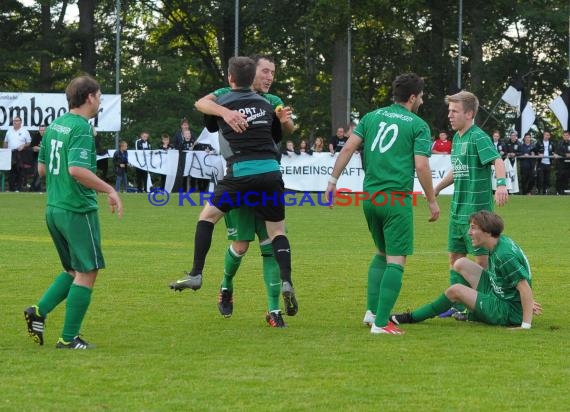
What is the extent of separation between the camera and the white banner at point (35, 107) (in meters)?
32.1

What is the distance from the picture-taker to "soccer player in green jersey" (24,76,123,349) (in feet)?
24.8

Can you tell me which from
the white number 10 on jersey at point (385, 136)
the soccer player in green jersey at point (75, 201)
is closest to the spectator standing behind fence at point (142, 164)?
the white number 10 on jersey at point (385, 136)

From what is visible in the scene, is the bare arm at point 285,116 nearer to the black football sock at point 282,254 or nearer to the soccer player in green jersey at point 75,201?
the black football sock at point 282,254

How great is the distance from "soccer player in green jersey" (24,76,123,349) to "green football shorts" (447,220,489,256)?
3.11m

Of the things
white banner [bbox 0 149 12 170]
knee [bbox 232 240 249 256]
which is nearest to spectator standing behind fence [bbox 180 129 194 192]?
white banner [bbox 0 149 12 170]

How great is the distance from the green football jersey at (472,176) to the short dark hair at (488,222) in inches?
21.0

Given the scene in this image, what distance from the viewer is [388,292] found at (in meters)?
8.46

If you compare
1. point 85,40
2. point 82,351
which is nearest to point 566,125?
point 85,40

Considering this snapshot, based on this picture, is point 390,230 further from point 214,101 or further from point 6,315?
point 6,315

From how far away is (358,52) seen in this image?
49.2m

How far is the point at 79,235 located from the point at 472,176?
345 centimetres

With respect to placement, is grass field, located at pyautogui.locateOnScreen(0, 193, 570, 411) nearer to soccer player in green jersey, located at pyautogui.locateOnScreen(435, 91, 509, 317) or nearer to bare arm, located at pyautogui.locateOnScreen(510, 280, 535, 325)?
bare arm, located at pyautogui.locateOnScreen(510, 280, 535, 325)

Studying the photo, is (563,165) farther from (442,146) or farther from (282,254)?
(282,254)

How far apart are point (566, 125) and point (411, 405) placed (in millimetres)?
31382
